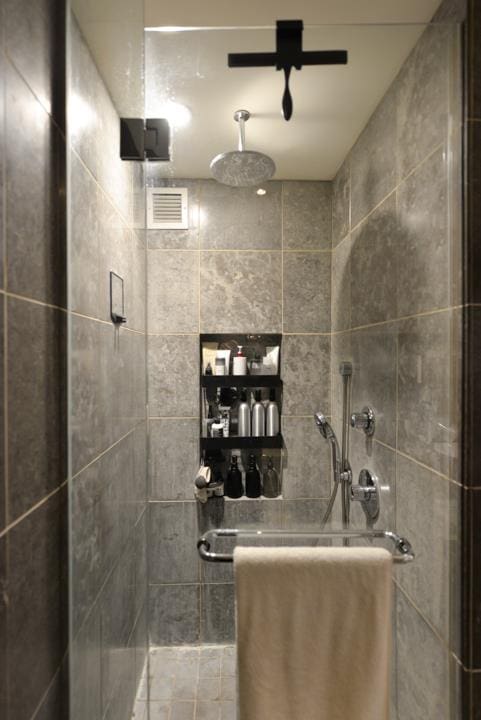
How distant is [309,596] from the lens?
31.2 inches

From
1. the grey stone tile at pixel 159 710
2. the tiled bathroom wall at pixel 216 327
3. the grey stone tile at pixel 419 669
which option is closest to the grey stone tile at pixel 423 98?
the tiled bathroom wall at pixel 216 327

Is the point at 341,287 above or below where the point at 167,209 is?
below

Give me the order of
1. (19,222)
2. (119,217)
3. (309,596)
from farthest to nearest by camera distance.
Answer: (119,217) < (309,596) < (19,222)

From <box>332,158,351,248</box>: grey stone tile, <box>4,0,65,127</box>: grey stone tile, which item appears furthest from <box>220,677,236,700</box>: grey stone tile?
<box>4,0,65,127</box>: grey stone tile

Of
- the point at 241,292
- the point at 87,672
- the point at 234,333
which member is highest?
the point at 241,292

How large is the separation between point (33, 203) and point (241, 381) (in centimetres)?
57

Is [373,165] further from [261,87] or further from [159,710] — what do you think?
[159,710]

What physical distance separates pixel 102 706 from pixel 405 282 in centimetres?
123

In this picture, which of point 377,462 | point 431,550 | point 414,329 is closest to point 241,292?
point 414,329

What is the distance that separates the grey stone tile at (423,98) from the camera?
87cm

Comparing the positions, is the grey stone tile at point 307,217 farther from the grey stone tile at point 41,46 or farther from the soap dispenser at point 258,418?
the grey stone tile at point 41,46

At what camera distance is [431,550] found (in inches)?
34.8

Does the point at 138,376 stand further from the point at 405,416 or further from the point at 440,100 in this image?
the point at 440,100

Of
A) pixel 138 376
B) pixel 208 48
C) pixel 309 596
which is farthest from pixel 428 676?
pixel 208 48
